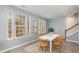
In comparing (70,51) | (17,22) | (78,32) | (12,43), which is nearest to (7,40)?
(12,43)

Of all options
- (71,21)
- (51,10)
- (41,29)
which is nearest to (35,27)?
(41,29)

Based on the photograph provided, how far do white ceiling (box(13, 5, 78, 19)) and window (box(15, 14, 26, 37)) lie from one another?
0.18 meters

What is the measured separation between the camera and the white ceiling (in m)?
1.85

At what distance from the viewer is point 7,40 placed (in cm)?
177

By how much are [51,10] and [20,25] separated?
62 centimetres

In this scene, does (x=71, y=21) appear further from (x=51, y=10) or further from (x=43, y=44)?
(x=43, y=44)

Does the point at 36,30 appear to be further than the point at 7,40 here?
Yes

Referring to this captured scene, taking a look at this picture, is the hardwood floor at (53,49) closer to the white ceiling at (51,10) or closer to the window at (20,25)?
the window at (20,25)

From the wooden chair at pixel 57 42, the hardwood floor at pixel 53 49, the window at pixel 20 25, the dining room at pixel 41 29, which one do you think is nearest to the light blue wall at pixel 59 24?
the dining room at pixel 41 29

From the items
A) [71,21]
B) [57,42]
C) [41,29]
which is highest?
[71,21]

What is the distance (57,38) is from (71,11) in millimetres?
537

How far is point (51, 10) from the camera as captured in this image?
6.22 feet
